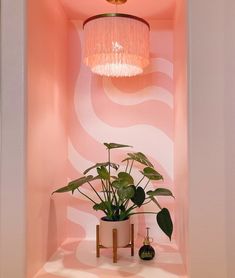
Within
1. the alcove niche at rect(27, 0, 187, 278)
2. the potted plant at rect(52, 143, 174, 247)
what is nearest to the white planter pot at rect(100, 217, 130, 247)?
the potted plant at rect(52, 143, 174, 247)

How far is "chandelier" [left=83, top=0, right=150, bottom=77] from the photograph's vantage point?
127 cm

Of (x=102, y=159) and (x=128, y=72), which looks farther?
(x=102, y=159)

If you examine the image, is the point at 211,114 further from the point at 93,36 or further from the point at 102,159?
the point at 102,159

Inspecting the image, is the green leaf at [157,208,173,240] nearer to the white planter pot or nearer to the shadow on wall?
the white planter pot

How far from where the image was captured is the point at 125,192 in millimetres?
1204

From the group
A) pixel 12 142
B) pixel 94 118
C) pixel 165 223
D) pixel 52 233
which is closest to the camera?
pixel 12 142

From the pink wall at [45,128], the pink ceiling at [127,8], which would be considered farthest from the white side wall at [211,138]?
the pink wall at [45,128]

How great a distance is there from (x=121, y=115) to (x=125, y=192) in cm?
55

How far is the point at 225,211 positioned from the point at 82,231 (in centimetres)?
83

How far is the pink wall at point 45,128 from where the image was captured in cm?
112


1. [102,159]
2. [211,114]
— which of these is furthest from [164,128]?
[211,114]

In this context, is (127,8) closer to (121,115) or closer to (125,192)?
(121,115)

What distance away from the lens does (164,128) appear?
161 cm

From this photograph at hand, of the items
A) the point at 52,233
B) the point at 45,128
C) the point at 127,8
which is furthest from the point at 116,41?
the point at 52,233
